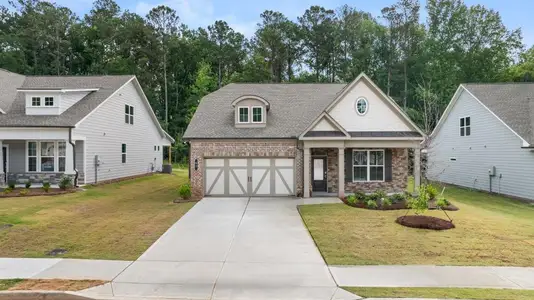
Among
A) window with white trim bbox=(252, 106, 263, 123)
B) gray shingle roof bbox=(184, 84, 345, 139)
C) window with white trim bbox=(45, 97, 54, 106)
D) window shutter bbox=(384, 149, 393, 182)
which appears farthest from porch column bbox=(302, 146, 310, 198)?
window with white trim bbox=(45, 97, 54, 106)

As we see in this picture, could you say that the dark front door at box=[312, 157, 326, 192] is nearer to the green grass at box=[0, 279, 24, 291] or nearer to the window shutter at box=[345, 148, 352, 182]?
the window shutter at box=[345, 148, 352, 182]

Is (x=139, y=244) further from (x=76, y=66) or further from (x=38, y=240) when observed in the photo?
(x=76, y=66)

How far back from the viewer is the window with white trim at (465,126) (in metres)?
24.2

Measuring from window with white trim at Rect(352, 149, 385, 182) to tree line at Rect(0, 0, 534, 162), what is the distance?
27.6 metres

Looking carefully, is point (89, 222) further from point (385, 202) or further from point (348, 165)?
point (348, 165)

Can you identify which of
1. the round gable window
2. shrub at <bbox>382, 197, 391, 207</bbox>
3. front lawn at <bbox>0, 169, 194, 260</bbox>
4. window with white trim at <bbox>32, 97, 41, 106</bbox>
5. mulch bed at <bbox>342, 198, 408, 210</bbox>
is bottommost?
front lawn at <bbox>0, 169, 194, 260</bbox>

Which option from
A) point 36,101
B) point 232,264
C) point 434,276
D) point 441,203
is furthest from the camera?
point 36,101

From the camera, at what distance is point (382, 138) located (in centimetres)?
1806

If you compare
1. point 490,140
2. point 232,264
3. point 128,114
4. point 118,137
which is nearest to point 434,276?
point 232,264

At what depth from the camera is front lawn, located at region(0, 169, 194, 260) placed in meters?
9.22

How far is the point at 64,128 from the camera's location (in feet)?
65.0

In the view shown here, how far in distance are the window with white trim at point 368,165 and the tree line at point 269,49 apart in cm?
2764

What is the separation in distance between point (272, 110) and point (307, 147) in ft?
12.0

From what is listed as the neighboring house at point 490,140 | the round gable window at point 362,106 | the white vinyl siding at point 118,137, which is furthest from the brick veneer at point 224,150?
the neighboring house at point 490,140
